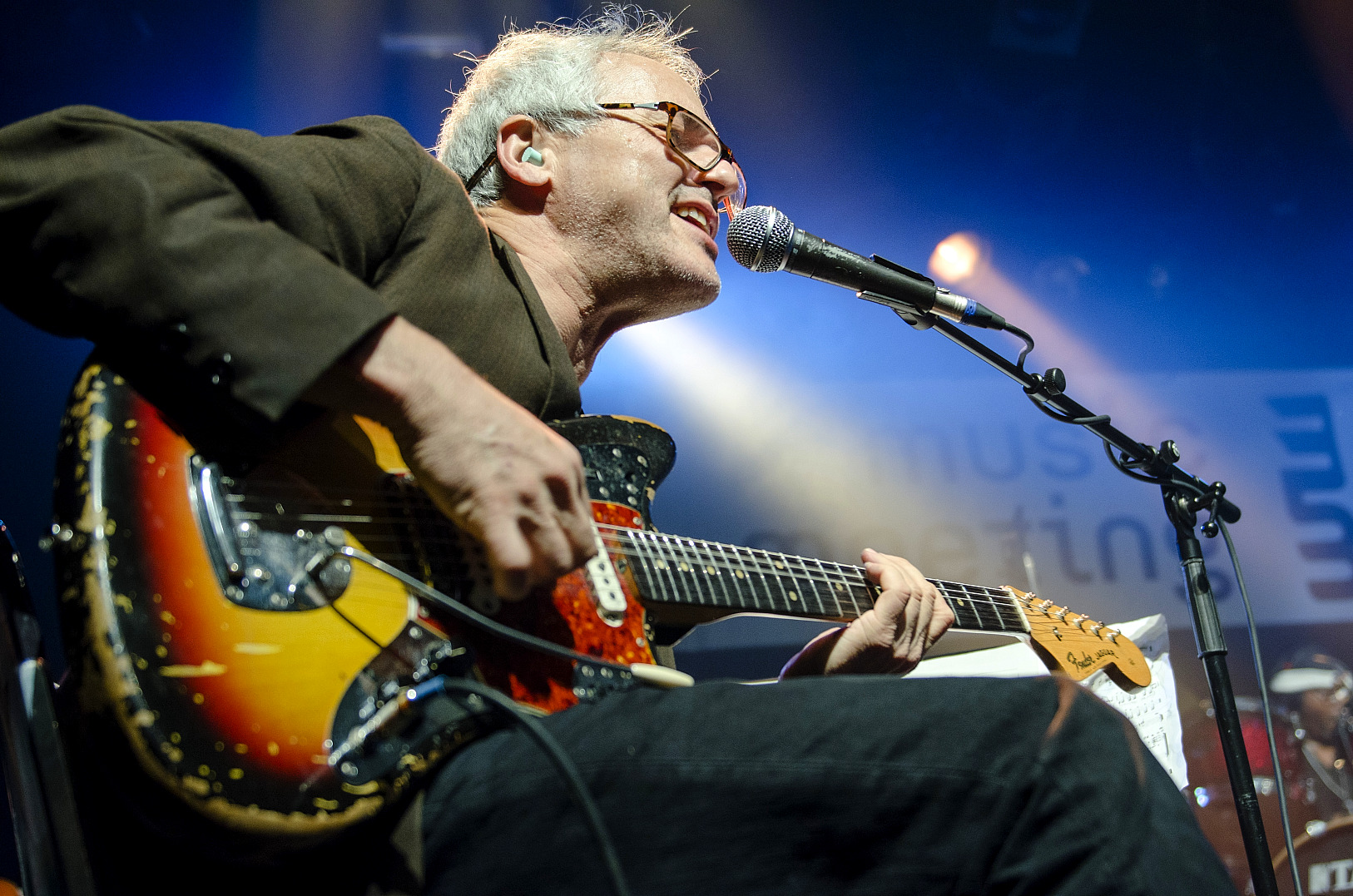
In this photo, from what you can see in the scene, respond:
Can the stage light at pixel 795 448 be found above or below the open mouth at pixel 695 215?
below

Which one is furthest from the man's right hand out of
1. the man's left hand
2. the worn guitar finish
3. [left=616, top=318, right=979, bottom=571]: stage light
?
[left=616, top=318, right=979, bottom=571]: stage light

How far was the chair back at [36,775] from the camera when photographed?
2.49 ft

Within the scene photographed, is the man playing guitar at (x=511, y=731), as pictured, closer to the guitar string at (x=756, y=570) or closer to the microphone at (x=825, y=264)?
the guitar string at (x=756, y=570)

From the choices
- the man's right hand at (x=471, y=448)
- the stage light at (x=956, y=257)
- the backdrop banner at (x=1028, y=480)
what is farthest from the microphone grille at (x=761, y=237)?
the stage light at (x=956, y=257)

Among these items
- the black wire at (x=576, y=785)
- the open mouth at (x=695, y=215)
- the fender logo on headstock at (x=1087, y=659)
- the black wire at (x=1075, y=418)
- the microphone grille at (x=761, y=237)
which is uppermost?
the open mouth at (x=695, y=215)

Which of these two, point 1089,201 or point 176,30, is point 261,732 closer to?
point 176,30

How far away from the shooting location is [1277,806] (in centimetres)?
475

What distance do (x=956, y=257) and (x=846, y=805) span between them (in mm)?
4892

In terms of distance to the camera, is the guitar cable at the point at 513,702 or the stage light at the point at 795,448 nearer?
the guitar cable at the point at 513,702

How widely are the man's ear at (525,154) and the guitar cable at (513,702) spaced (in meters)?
1.30

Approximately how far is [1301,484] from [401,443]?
5960mm

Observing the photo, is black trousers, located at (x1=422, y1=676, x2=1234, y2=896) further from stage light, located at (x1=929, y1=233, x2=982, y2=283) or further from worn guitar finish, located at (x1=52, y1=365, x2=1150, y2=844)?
stage light, located at (x1=929, y1=233, x2=982, y2=283)

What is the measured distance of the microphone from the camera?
1787 millimetres

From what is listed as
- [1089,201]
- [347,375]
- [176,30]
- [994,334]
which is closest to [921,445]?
[994,334]
